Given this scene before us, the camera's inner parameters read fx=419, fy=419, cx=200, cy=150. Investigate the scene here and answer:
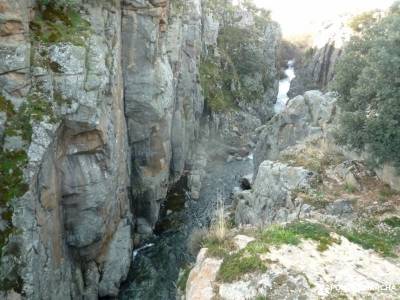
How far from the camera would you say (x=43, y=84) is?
62.5ft

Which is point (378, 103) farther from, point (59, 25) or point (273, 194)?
point (59, 25)

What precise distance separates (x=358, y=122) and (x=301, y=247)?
759 centimetres

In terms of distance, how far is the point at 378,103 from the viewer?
16.8 m

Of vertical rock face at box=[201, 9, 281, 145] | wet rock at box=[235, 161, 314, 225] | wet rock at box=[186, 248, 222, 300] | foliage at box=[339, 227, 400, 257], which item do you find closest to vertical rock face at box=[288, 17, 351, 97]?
vertical rock face at box=[201, 9, 281, 145]

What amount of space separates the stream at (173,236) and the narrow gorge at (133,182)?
0.13 m

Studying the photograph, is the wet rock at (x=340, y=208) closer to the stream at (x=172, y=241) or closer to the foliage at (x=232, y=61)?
the stream at (x=172, y=241)

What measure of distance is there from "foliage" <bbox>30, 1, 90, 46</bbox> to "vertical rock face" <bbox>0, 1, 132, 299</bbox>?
62mm

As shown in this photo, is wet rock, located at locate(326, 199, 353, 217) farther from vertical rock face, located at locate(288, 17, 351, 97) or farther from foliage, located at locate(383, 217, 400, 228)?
vertical rock face, located at locate(288, 17, 351, 97)

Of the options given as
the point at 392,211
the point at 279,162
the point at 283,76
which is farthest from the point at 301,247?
the point at 283,76

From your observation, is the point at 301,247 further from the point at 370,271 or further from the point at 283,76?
the point at 283,76

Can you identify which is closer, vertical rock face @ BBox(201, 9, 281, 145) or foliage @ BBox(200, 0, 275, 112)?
vertical rock face @ BBox(201, 9, 281, 145)

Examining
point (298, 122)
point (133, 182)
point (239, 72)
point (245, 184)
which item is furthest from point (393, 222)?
point (239, 72)

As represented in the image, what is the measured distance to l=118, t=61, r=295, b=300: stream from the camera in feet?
83.3

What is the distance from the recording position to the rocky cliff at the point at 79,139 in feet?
57.5
